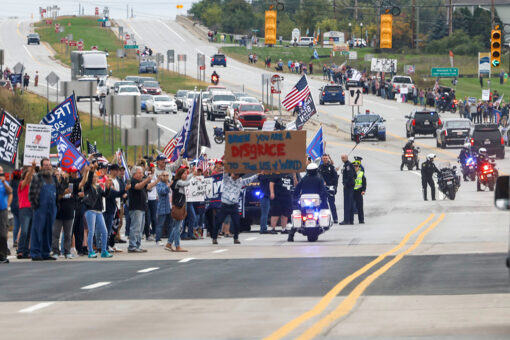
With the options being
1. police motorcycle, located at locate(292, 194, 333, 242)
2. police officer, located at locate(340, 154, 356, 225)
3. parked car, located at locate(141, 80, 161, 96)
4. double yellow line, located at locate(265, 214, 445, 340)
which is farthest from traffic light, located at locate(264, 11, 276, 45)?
double yellow line, located at locate(265, 214, 445, 340)

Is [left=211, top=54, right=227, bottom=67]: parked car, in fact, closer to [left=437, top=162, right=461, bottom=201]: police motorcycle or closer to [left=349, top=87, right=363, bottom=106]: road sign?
[left=349, top=87, right=363, bottom=106]: road sign

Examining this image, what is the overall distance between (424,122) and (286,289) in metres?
51.3

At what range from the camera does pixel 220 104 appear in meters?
74.2

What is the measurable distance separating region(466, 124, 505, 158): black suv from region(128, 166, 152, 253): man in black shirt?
32359 mm

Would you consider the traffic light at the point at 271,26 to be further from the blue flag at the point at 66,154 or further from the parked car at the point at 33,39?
the parked car at the point at 33,39

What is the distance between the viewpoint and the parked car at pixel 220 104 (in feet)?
243

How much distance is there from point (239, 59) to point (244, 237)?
10572cm

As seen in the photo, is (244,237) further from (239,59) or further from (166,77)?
(239,59)

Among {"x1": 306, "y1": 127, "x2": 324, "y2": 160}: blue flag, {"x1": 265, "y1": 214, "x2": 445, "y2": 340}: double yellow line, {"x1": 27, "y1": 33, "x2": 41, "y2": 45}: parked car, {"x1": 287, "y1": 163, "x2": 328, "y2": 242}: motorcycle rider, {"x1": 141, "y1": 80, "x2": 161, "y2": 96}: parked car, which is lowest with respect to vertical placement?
{"x1": 265, "y1": 214, "x2": 445, "y2": 340}: double yellow line

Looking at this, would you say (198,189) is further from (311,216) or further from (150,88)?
(150,88)

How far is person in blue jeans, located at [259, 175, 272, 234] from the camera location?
27061 mm

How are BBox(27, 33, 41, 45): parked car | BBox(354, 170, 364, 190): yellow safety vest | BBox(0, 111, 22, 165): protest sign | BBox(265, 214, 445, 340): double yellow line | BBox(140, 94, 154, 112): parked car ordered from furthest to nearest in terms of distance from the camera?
BBox(27, 33, 41, 45): parked car < BBox(140, 94, 154, 112): parked car < BBox(354, 170, 364, 190): yellow safety vest < BBox(0, 111, 22, 165): protest sign < BBox(265, 214, 445, 340): double yellow line

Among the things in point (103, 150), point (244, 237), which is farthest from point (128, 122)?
point (244, 237)

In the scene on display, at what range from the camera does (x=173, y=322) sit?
39.8ft
